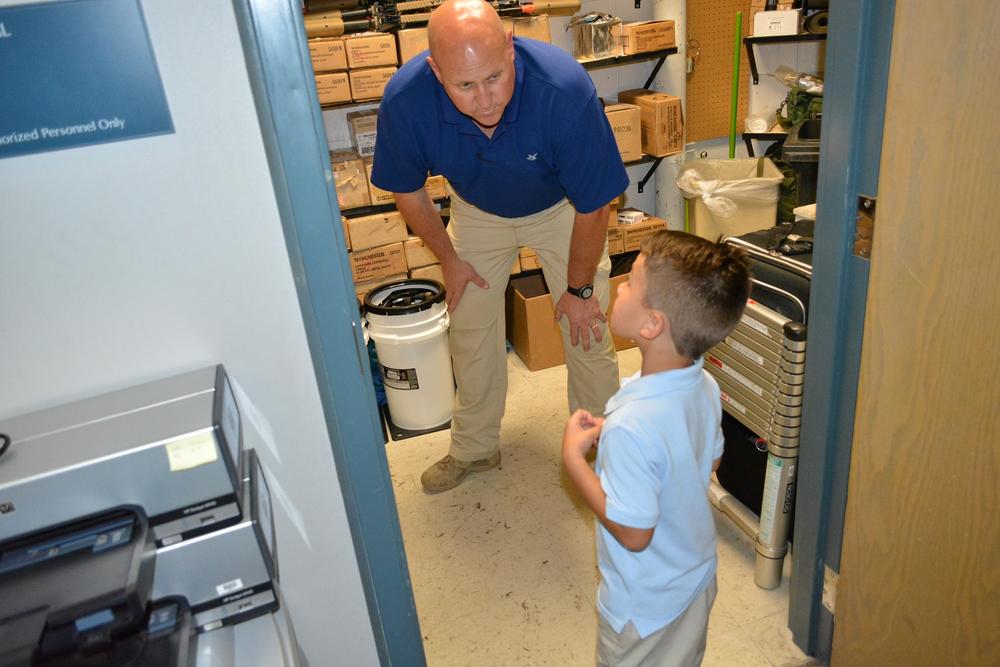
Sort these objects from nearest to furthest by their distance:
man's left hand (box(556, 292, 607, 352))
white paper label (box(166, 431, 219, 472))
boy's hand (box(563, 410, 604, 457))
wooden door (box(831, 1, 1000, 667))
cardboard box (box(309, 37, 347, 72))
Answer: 1. white paper label (box(166, 431, 219, 472))
2. wooden door (box(831, 1, 1000, 667))
3. boy's hand (box(563, 410, 604, 457))
4. man's left hand (box(556, 292, 607, 352))
5. cardboard box (box(309, 37, 347, 72))

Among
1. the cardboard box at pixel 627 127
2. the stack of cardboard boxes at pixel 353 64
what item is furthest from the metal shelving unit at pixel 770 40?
the stack of cardboard boxes at pixel 353 64

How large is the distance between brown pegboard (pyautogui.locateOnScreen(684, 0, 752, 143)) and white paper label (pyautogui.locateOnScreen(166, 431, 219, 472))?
11.1ft

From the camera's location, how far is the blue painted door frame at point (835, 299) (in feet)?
3.78

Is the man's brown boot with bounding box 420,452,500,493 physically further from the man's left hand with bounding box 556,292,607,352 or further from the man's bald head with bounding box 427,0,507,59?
the man's bald head with bounding box 427,0,507,59

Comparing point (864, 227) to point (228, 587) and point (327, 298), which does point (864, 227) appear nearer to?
point (327, 298)

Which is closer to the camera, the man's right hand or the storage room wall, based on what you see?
the storage room wall

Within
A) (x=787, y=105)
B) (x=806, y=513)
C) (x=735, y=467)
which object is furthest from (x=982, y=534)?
(x=787, y=105)

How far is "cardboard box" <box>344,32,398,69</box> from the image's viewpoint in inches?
110

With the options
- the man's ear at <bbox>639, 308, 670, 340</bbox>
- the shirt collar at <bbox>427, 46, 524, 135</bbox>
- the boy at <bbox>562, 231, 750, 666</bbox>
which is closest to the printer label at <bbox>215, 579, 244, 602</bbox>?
the boy at <bbox>562, 231, 750, 666</bbox>

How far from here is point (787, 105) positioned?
3559 mm

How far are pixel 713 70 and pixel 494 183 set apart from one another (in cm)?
225

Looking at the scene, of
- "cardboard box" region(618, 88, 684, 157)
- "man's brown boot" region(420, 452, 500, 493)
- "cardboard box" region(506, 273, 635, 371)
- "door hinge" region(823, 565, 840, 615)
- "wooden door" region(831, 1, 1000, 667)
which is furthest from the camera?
"cardboard box" region(618, 88, 684, 157)

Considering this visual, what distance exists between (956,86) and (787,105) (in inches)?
112

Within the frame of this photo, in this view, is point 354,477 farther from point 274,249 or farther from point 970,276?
point 970,276
